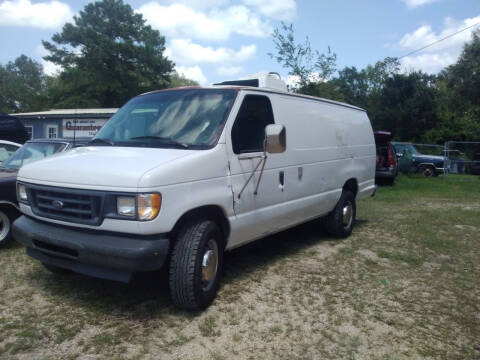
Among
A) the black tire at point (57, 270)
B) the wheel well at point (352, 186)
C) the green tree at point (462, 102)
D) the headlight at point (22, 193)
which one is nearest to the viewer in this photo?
the headlight at point (22, 193)

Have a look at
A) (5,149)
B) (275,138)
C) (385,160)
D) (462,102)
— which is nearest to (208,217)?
(275,138)

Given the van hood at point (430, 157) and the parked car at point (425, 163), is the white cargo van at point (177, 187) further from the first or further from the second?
the van hood at point (430, 157)

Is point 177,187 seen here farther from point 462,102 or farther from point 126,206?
point 462,102

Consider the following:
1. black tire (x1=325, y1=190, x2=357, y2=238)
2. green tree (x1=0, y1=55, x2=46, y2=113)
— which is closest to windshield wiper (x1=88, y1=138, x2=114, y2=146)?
black tire (x1=325, y1=190, x2=357, y2=238)

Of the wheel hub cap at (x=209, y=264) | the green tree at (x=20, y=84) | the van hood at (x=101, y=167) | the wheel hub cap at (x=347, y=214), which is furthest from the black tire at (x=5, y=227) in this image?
the green tree at (x=20, y=84)

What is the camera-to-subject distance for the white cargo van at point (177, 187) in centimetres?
334

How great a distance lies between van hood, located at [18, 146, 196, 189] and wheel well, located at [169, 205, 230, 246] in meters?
0.53

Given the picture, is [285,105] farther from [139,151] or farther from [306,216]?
[139,151]

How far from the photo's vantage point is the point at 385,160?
15.0 metres

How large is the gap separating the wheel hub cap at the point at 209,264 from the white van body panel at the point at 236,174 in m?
0.26

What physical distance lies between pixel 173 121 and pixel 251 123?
2.80ft

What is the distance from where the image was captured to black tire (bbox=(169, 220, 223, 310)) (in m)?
3.57

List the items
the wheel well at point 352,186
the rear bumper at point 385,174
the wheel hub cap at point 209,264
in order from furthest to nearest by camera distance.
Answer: the rear bumper at point 385,174 → the wheel well at point 352,186 → the wheel hub cap at point 209,264

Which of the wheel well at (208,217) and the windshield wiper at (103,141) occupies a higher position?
the windshield wiper at (103,141)
